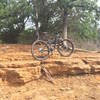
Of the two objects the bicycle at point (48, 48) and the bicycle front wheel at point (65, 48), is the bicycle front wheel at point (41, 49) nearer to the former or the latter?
the bicycle at point (48, 48)

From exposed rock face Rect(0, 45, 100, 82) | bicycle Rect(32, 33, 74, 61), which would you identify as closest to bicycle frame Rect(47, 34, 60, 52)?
bicycle Rect(32, 33, 74, 61)

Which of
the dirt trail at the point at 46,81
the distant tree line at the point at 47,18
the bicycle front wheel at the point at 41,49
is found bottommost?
the dirt trail at the point at 46,81

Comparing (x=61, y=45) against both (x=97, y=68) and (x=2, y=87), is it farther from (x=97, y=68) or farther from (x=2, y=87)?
(x=2, y=87)

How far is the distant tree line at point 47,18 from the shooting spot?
13.8 meters

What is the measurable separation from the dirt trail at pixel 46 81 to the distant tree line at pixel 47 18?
577 centimetres

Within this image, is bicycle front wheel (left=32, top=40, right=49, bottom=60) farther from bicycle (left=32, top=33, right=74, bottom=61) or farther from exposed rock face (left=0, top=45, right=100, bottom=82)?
exposed rock face (left=0, top=45, right=100, bottom=82)

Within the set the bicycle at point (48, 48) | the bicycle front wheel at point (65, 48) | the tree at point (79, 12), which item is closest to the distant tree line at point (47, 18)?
the tree at point (79, 12)

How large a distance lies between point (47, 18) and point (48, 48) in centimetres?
676

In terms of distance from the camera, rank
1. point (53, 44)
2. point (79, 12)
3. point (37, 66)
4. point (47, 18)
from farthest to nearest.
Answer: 1. point (47, 18)
2. point (79, 12)
3. point (53, 44)
4. point (37, 66)

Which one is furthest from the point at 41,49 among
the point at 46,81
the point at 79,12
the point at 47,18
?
the point at 47,18

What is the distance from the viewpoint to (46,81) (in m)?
7.38

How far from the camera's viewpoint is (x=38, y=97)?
6.67m

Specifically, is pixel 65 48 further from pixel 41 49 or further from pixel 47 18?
pixel 47 18

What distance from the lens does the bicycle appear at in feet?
26.7
